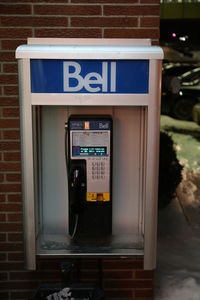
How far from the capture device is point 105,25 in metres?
3.21

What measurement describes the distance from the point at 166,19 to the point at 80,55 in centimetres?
2436

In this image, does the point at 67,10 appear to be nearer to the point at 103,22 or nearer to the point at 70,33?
the point at 70,33

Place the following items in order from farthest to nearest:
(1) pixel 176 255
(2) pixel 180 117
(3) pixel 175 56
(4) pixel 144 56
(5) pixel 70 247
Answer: (3) pixel 175 56 < (2) pixel 180 117 < (1) pixel 176 255 < (5) pixel 70 247 < (4) pixel 144 56

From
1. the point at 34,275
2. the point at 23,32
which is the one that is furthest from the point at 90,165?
the point at 34,275

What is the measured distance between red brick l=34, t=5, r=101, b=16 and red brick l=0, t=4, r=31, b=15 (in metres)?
0.06

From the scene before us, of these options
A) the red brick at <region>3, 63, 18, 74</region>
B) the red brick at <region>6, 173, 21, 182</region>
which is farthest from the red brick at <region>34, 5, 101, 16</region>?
the red brick at <region>6, 173, 21, 182</region>

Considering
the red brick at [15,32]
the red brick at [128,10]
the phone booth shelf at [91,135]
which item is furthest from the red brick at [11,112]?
the red brick at [128,10]

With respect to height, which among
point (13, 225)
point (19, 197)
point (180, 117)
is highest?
point (19, 197)

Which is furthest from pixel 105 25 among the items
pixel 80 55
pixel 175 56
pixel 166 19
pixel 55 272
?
pixel 166 19

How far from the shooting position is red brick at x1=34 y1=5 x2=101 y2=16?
3.21 metres

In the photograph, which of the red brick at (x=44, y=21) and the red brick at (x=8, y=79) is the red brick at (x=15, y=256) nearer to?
the red brick at (x=8, y=79)

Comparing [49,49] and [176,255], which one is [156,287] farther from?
[49,49]

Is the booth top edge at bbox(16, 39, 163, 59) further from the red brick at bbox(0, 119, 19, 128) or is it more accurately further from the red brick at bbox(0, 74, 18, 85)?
the red brick at bbox(0, 119, 19, 128)

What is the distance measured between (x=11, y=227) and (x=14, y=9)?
62.1 inches
